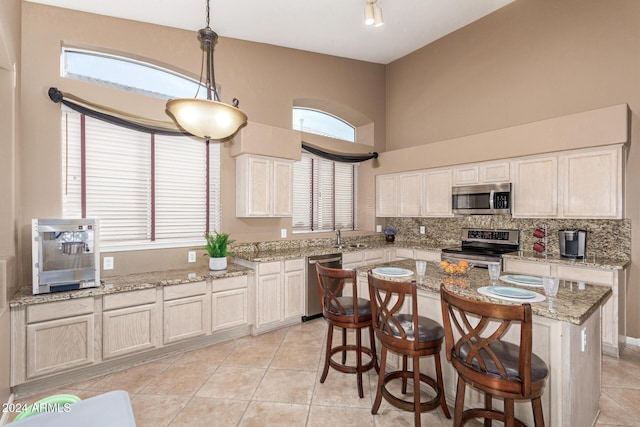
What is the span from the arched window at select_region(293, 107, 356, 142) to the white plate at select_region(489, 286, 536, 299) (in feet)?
12.5

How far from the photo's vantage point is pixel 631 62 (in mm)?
3402

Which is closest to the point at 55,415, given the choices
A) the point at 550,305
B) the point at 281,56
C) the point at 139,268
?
the point at 550,305

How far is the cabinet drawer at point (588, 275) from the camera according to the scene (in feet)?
10.3

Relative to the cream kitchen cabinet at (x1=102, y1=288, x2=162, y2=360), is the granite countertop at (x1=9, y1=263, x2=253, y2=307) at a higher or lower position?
higher

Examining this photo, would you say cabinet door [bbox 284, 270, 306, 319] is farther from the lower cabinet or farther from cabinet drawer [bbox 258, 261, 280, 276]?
the lower cabinet

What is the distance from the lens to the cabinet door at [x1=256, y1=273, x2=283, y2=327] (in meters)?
3.70

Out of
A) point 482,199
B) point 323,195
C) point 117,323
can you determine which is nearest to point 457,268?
point 482,199

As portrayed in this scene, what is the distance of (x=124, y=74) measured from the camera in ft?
11.3

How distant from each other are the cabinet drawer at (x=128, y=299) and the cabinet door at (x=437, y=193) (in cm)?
402

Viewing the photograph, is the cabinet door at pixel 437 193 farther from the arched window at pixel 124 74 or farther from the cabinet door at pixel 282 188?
the arched window at pixel 124 74

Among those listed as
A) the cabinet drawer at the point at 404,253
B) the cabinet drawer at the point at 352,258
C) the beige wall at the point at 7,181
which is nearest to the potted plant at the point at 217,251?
the beige wall at the point at 7,181

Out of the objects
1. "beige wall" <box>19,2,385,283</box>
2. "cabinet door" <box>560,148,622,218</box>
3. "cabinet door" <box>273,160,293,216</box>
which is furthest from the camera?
"cabinet door" <box>273,160,293,216</box>

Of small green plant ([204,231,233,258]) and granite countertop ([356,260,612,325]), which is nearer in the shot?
granite countertop ([356,260,612,325])

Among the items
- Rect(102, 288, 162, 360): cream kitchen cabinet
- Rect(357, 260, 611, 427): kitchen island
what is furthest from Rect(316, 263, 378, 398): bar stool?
Rect(102, 288, 162, 360): cream kitchen cabinet
